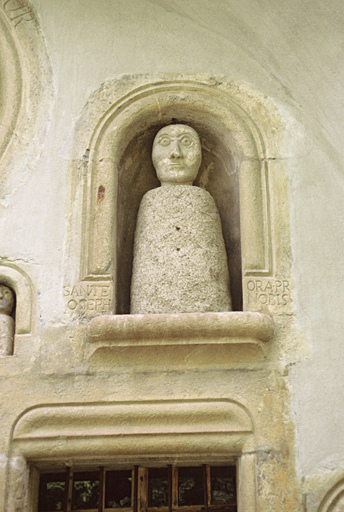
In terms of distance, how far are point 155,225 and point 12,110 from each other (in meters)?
1.10

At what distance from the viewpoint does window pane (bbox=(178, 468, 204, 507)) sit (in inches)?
113

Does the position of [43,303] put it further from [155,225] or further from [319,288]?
[319,288]

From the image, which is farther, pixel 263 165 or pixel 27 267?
pixel 263 165

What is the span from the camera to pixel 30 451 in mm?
2758

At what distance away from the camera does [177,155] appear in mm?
3336

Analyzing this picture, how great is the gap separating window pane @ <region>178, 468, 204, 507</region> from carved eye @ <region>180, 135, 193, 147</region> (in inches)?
70.0

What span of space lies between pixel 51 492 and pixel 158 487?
21.0 inches

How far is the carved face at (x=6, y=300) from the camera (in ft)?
9.79

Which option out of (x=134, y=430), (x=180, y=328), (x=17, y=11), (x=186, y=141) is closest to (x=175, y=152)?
(x=186, y=141)

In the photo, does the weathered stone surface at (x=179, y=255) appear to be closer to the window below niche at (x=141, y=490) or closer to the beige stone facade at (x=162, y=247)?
the beige stone facade at (x=162, y=247)

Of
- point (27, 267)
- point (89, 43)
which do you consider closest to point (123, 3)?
point (89, 43)

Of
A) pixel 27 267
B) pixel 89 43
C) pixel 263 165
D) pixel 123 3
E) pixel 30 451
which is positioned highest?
pixel 123 3

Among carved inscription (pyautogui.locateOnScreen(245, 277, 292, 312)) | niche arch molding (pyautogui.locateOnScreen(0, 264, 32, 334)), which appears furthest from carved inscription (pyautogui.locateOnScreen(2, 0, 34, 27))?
carved inscription (pyautogui.locateOnScreen(245, 277, 292, 312))

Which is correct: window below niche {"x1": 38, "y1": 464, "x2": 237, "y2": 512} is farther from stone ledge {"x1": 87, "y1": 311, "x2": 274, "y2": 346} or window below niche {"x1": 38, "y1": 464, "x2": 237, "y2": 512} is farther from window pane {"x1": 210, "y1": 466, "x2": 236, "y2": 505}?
stone ledge {"x1": 87, "y1": 311, "x2": 274, "y2": 346}
